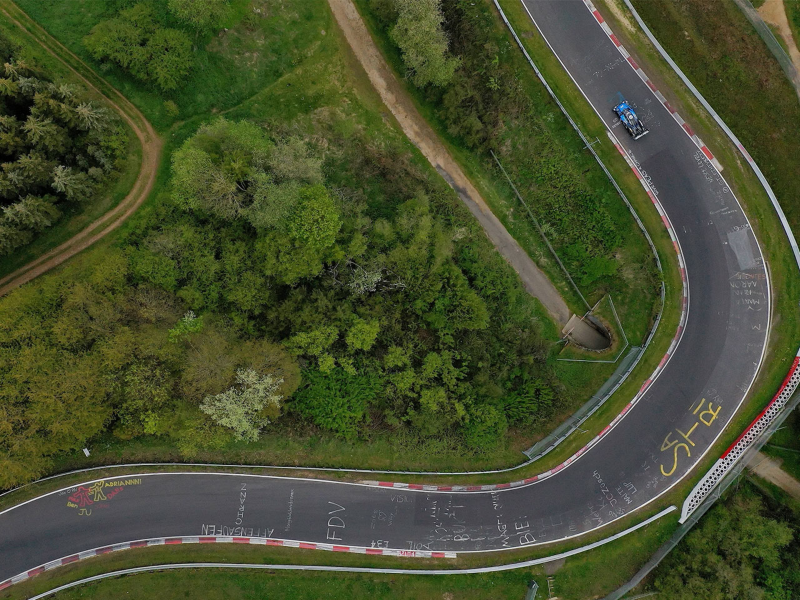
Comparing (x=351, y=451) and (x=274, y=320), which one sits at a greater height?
(x=274, y=320)

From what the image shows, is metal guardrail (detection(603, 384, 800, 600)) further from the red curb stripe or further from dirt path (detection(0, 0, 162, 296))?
dirt path (detection(0, 0, 162, 296))

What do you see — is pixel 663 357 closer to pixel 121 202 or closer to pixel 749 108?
pixel 749 108

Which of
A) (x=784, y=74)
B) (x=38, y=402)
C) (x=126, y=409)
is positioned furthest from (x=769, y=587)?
(x=38, y=402)

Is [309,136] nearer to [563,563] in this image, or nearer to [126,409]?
[126,409]

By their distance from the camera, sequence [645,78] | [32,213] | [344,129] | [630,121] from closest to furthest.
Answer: [32,213] → [630,121] → [645,78] → [344,129]

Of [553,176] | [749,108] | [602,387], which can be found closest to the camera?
[602,387]

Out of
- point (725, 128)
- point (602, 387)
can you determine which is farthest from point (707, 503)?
point (725, 128)

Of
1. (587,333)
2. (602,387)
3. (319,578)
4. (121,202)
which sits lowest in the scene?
(602,387)
